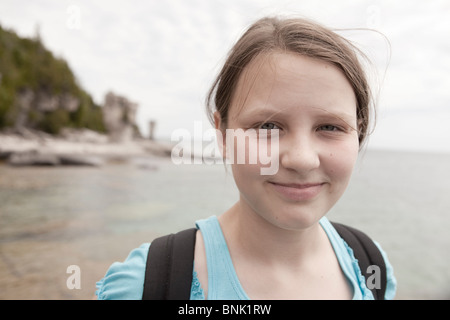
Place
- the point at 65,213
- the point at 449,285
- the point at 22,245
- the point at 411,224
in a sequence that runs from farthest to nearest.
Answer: the point at 411,224 < the point at 65,213 < the point at 449,285 < the point at 22,245

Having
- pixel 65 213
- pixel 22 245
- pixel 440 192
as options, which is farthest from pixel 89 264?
pixel 440 192

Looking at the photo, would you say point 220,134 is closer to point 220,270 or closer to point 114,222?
point 220,270

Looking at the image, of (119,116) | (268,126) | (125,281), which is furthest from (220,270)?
(119,116)

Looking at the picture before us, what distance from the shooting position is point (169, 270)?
1116mm

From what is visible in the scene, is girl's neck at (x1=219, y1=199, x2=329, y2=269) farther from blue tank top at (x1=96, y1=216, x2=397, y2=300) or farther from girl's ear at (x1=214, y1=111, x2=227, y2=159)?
girl's ear at (x1=214, y1=111, x2=227, y2=159)

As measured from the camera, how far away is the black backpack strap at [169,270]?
106 centimetres

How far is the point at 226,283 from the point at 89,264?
22.7ft

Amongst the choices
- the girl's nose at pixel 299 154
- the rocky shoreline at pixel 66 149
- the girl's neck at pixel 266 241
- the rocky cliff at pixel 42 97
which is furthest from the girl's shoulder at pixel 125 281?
the rocky cliff at pixel 42 97

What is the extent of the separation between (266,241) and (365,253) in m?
0.51

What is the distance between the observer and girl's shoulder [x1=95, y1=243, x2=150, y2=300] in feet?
3.58

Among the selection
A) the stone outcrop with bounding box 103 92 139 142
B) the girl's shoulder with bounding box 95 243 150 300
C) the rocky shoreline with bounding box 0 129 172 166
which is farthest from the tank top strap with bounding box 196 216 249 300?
the stone outcrop with bounding box 103 92 139 142

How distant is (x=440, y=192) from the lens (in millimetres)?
27359
